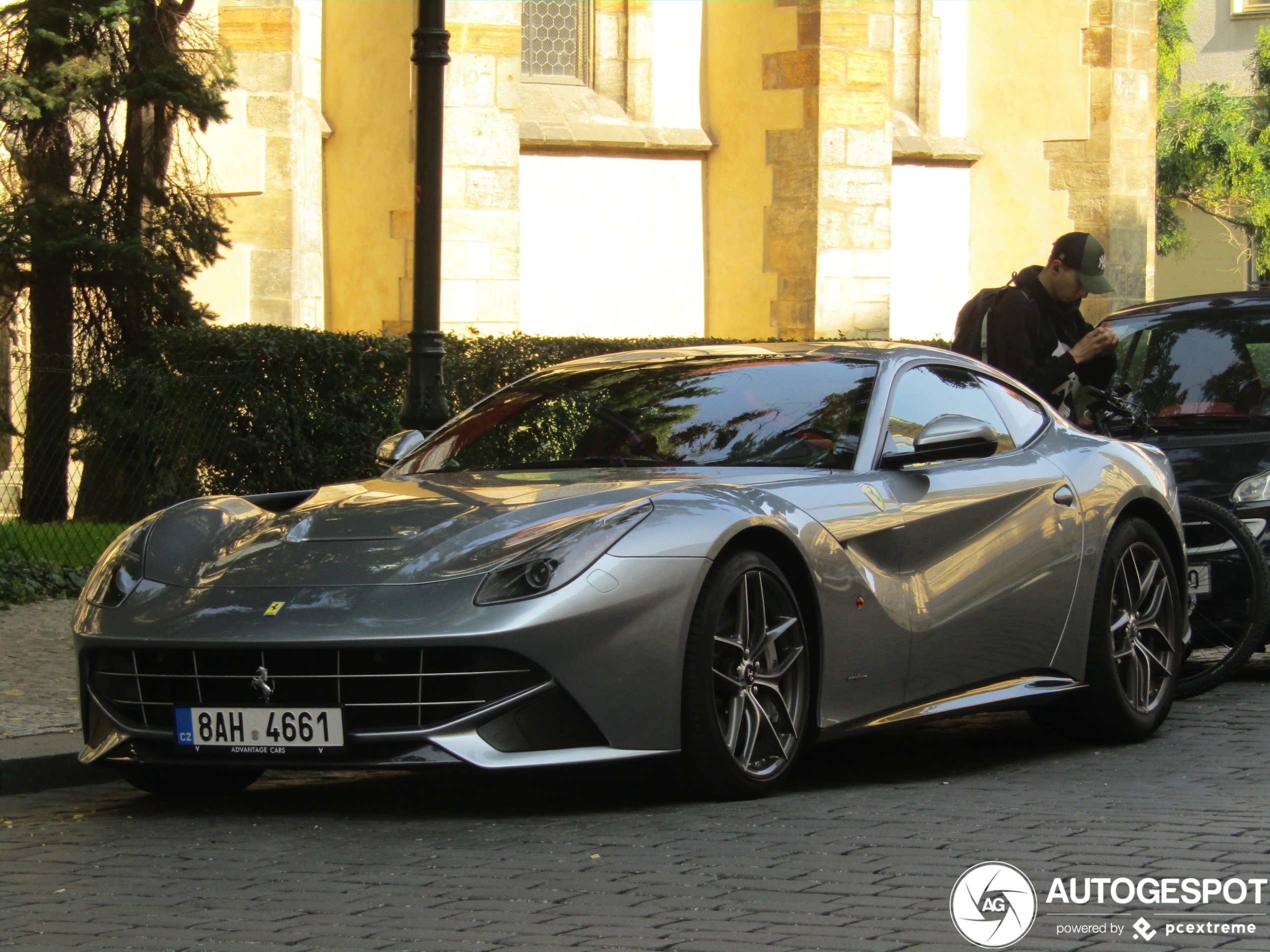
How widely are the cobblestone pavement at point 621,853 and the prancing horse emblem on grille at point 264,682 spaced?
40cm

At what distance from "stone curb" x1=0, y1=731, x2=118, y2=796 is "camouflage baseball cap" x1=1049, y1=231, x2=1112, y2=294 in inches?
199

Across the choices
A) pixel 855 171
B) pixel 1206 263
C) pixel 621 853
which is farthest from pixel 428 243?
pixel 1206 263

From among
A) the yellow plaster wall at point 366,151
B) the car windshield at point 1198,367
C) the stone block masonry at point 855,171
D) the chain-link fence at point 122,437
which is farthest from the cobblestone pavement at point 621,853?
the stone block masonry at point 855,171

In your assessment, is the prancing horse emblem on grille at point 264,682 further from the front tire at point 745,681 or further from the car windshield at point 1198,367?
the car windshield at point 1198,367

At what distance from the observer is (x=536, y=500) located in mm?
5684

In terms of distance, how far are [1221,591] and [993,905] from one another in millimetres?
4661

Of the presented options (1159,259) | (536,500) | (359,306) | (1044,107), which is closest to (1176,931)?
(536,500)

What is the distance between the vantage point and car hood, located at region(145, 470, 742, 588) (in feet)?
17.7

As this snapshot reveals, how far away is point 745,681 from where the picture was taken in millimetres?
5582

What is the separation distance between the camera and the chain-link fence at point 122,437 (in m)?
12.9

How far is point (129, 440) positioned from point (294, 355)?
1.29 metres

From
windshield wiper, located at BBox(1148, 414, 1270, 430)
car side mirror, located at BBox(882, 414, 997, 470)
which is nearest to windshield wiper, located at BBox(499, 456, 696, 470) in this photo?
car side mirror, located at BBox(882, 414, 997, 470)

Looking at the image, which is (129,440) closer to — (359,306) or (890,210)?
(359,306)

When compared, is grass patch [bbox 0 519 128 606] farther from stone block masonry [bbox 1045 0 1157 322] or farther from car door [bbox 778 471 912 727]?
stone block masonry [bbox 1045 0 1157 322]
